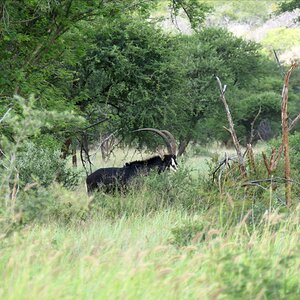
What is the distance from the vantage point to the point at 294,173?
12.5m

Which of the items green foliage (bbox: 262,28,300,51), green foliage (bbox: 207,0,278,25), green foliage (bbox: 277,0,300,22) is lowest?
green foliage (bbox: 262,28,300,51)

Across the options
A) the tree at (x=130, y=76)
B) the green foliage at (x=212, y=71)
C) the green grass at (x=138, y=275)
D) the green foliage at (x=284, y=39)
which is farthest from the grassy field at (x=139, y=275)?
the green foliage at (x=284, y=39)

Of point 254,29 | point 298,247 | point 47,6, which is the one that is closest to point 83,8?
point 47,6

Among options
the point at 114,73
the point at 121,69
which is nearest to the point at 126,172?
the point at 121,69

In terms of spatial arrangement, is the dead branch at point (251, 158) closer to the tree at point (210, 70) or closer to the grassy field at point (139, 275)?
the grassy field at point (139, 275)

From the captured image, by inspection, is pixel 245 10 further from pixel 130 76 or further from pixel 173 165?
pixel 173 165

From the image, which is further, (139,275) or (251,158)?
(251,158)

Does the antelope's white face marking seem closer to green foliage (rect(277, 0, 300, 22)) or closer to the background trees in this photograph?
the background trees

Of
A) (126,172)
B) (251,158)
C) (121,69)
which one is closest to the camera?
(251,158)

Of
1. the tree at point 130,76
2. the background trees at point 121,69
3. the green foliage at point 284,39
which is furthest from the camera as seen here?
the green foliage at point 284,39

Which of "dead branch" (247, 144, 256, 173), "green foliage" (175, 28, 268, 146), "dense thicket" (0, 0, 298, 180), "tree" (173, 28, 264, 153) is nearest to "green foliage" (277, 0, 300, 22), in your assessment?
"dense thicket" (0, 0, 298, 180)

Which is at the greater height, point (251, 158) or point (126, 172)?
point (251, 158)

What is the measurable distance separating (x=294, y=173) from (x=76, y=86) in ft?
32.5

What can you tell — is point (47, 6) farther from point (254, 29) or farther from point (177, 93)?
point (254, 29)
